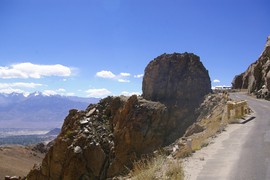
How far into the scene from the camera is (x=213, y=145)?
51.6ft

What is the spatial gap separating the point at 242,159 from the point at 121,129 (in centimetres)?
3301

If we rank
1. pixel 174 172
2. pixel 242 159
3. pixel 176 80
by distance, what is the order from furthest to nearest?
pixel 176 80 → pixel 242 159 → pixel 174 172

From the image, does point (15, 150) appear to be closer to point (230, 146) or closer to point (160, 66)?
point (160, 66)

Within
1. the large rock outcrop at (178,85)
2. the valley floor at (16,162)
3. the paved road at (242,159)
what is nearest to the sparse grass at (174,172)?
the paved road at (242,159)

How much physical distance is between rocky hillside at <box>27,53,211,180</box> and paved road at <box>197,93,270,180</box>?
2259cm

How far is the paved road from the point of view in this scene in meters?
10.3

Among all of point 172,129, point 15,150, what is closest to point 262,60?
point 172,129

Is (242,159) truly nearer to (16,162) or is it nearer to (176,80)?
(176,80)

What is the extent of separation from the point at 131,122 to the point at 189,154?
3120cm

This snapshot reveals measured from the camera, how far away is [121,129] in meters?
44.8

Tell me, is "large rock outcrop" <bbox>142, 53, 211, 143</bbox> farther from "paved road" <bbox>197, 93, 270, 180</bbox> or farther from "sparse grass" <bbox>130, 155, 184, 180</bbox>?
"sparse grass" <bbox>130, 155, 184, 180</bbox>

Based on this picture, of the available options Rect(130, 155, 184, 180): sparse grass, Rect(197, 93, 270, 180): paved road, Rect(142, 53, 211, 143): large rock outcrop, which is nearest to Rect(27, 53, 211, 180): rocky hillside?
Rect(142, 53, 211, 143): large rock outcrop

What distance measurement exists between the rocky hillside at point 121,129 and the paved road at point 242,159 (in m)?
22.6

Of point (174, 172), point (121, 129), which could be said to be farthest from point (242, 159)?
point (121, 129)
